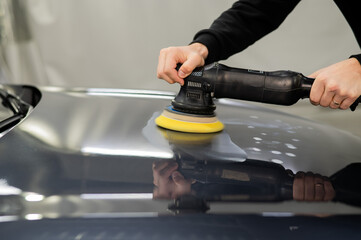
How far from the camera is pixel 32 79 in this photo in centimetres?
331

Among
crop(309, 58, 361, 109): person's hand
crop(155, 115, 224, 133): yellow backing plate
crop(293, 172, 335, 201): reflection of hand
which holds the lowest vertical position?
crop(155, 115, 224, 133): yellow backing plate

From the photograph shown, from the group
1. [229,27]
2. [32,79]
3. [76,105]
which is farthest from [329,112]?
[76,105]

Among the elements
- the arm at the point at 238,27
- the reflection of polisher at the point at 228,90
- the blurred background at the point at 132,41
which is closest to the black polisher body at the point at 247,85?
the reflection of polisher at the point at 228,90

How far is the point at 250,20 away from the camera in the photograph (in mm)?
1267

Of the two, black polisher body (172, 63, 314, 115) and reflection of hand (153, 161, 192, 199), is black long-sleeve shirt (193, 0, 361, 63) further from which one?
reflection of hand (153, 161, 192, 199)

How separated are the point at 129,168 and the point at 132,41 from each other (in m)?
2.69

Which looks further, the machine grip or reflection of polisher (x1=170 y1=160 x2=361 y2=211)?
the machine grip

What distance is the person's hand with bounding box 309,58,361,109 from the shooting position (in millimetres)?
829

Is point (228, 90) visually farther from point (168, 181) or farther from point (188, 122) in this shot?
point (168, 181)

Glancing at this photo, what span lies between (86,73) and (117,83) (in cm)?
25

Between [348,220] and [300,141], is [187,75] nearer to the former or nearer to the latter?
[300,141]

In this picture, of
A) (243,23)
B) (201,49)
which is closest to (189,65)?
(201,49)

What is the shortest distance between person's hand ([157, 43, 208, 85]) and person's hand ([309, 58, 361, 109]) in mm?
239

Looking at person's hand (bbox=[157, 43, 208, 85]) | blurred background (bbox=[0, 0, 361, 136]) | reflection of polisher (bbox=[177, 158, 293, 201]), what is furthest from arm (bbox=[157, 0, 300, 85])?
blurred background (bbox=[0, 0, 361, 136])
